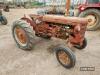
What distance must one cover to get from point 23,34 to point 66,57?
1.57 meters

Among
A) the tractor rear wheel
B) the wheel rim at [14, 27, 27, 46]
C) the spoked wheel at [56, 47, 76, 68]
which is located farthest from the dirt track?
the tractor rear wheel

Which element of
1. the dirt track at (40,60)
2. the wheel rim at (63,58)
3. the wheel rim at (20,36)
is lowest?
the dirt track at (40,60)

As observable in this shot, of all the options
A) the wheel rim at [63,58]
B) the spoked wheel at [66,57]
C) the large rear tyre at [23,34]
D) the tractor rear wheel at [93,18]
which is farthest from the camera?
the tractor rear wheel at [93,18]

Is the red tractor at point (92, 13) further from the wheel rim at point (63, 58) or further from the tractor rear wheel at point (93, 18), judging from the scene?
the wheel rim at point (63, 58)

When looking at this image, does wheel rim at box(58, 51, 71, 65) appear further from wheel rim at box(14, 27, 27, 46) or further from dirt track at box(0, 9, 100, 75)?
wheel rim at box(14, 27, 27, 46)

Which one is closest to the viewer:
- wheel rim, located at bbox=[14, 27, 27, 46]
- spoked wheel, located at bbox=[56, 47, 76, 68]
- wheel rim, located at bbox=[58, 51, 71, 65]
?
spoked wheel, located at bbox=[56, 47, 76, 68]

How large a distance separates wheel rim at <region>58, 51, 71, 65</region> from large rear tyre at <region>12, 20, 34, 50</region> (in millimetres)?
1076

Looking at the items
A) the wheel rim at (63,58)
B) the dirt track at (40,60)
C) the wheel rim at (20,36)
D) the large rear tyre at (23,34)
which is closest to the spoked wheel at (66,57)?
the wheel rim at (63,58)

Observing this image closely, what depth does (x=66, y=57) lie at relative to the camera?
14.5ft

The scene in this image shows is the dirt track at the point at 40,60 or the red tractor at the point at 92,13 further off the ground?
the red tractor at the point at 92,13

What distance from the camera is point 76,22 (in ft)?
15.3

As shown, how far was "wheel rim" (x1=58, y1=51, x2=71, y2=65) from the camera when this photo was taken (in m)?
4.39

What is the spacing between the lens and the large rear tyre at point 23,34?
17.0 ft

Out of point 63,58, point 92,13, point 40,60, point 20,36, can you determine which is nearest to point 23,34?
point 20,36
